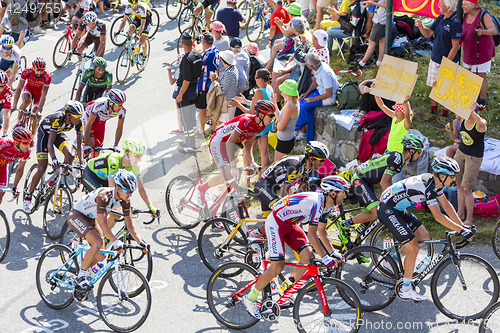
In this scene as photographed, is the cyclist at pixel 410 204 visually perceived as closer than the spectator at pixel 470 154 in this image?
Yes

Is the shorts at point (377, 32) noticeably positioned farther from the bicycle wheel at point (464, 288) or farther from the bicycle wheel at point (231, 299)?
the bicycle wheel at point (231, 299)

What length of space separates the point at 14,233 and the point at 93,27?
20.7ft

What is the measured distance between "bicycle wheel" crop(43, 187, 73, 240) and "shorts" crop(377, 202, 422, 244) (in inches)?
198

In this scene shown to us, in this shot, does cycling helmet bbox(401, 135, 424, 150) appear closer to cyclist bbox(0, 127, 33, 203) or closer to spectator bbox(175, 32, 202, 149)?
spectator bbox(175, 32, 202, 149)

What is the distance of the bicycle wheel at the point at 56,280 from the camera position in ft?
21.8

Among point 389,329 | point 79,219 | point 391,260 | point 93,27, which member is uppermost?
point 93,27

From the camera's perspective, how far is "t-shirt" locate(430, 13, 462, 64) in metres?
8.28

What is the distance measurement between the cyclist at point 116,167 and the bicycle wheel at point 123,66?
600 centimetres

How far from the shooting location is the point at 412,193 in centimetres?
623

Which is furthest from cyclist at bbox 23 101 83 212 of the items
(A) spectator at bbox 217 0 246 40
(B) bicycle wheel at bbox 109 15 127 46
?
(B) bicycle wheel at bbox 109 15 127 46

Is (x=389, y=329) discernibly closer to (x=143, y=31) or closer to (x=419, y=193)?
(x=419, y=193)

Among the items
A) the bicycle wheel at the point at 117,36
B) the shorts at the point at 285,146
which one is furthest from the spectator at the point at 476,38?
the bicycle wheel at the point at 117,36

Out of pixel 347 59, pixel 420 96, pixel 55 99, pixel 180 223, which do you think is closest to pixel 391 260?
pixel 180 223

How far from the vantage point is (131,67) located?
1383 centimetres
